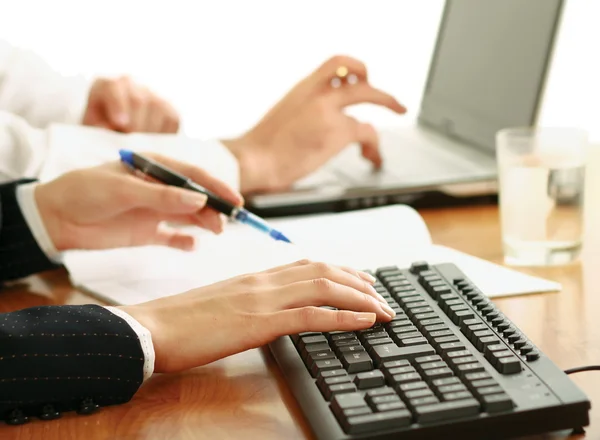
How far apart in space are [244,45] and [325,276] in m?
1.31

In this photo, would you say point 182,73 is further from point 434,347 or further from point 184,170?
point 434,347

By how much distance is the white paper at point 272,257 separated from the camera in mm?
910

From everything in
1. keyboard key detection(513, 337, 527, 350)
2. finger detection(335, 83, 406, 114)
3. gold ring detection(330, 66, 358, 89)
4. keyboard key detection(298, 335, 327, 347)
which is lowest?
keyboard key detection(298, 335, 327, 347)

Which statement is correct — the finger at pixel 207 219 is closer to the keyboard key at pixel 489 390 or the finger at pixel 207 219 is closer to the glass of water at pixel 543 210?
the glass of water at pixel 543 210

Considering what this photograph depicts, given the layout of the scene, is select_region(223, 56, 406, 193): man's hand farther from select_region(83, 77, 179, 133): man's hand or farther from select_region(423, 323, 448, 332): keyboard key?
select_region(423, 323, 448, 332): keyboard key

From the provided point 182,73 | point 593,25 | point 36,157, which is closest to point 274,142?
point 36,157

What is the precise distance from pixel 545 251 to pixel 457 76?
528 mm

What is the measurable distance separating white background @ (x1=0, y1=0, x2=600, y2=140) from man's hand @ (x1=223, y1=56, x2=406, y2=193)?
0.61 meters

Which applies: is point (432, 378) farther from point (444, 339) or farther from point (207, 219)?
point (207, 219)

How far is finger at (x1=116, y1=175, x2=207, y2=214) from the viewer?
92 cm

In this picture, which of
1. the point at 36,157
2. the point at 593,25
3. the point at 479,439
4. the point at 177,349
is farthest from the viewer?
the point at 593,25

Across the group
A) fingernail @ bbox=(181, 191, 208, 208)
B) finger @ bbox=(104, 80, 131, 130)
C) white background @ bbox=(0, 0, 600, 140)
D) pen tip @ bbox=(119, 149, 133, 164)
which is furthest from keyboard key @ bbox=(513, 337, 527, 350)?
white background @ bbox=(0, 0, 600, 140)

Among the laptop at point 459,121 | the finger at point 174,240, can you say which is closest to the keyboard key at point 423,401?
the finger at point 174,240

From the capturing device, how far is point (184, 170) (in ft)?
3.29
